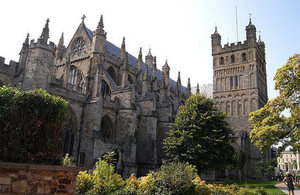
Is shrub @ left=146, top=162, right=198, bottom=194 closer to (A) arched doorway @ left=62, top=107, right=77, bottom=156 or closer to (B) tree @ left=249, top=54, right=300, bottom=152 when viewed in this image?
(B) tree @ left=249, top=54, right=300, bottom=152

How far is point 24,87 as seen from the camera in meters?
20.1

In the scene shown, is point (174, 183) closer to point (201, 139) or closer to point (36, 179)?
point (36, 179)

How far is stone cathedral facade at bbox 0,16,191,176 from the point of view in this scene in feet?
69.9

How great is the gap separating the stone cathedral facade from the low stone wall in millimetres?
14773

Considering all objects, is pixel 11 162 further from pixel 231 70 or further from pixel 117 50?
pixel 231 70

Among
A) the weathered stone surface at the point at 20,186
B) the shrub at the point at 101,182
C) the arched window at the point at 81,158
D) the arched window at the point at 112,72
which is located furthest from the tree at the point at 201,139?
the weathered stone surface at the point at 20,186

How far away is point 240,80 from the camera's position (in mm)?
46812

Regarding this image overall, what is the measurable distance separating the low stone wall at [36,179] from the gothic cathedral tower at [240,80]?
38.2 meters

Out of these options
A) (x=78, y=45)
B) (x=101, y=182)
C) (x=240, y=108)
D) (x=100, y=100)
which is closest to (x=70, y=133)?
(x=100, y=100)

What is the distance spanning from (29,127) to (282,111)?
19491mm

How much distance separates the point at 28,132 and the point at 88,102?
1722 centimetres

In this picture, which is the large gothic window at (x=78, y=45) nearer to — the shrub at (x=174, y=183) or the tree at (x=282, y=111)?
the tree at (x=282, y=111)

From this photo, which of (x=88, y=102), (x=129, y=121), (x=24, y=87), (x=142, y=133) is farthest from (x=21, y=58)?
(x=142, y=133)

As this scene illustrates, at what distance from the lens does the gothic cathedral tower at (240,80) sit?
44438 mm
